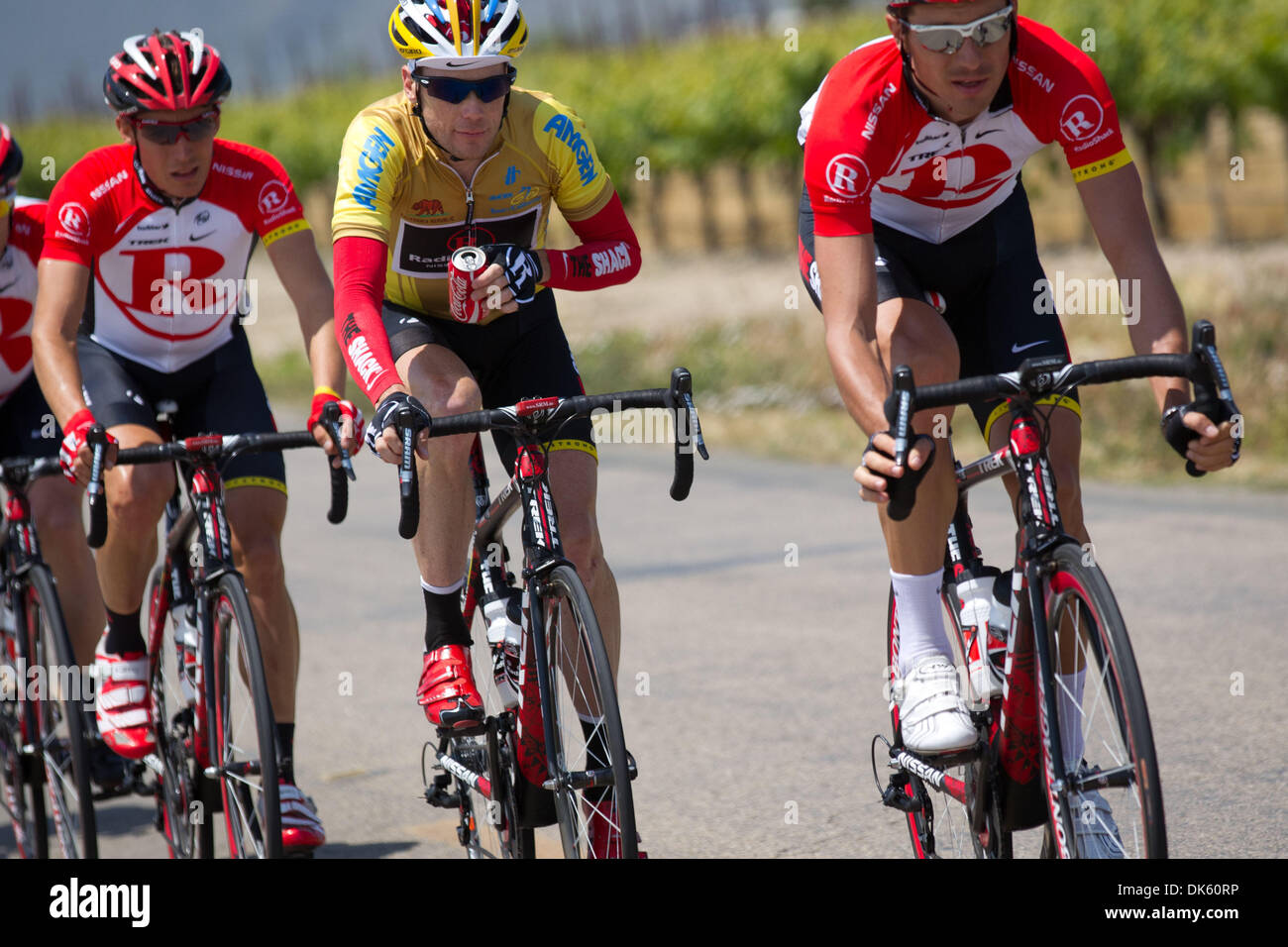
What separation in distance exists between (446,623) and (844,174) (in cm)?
166

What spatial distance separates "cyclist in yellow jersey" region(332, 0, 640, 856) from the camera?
3854 mm

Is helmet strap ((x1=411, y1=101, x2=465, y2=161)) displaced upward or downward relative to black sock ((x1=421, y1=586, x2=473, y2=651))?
upward

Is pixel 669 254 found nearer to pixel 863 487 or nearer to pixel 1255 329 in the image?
pixel 1255 329

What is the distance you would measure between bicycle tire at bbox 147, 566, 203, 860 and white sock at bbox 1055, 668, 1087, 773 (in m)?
2.53

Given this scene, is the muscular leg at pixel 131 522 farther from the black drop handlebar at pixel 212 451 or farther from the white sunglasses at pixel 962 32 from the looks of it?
the white sunglasses at pixel 962 32

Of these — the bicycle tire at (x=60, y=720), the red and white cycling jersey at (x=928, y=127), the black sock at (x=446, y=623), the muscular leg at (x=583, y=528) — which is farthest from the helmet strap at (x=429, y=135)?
the bicycle tire at (x=60, y=720)

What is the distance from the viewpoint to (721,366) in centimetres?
1589

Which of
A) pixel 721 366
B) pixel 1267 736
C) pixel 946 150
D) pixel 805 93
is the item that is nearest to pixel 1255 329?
pixel 721 366

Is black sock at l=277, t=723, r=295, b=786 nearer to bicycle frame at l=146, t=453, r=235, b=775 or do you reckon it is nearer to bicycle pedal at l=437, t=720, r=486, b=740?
bicycle frame at l=146, t=453, r=235, b=775

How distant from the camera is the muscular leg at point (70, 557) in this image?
17.5 ft

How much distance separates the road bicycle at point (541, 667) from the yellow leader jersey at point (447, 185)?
61 cm

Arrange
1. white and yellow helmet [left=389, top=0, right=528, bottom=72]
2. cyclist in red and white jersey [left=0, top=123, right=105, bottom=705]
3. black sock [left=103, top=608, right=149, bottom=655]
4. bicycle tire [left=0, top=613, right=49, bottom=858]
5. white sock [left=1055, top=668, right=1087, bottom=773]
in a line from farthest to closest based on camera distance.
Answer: cyclist in red and white jersey [left=0, top=123, right=105, bottom=705], bicycle tire [left=0, top=613, right=49, bottom=858], black sock [left=103, top=608, right=149, bottom=655], white and yellow helmet [left=389, top=0, right=528, bottom=72], white sock [left=1055, top=668, right=1087, bottom=773]

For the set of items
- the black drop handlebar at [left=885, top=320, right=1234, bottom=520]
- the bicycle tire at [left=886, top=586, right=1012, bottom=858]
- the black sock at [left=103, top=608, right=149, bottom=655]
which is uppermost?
the black drop handlebar at [left=885, top=320, right=1234, bottom=520]
